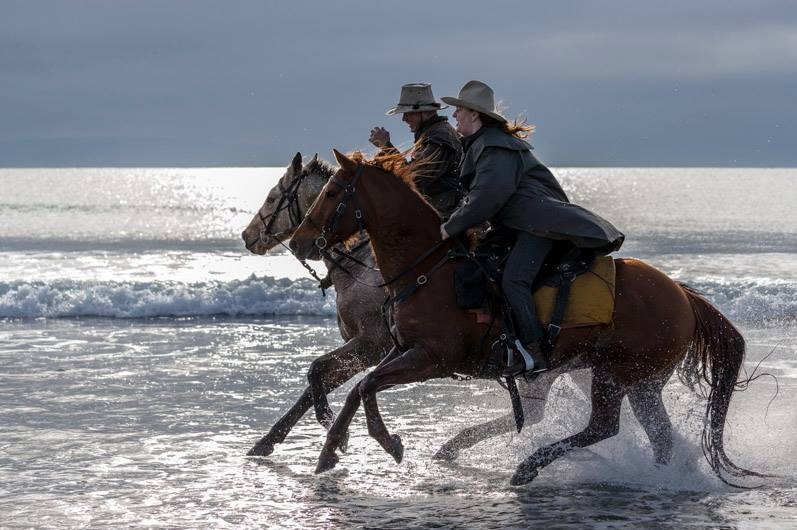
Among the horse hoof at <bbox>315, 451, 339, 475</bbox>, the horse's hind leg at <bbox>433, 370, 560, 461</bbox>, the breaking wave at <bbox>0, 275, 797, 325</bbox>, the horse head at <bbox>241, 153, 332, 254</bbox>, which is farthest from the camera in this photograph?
the breaking wave at <bbox>0, 275, 797, 325</bbox>

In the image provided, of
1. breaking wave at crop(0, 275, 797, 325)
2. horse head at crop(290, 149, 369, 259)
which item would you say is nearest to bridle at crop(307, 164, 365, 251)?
horse head at crop(290, 149, 369, 259)

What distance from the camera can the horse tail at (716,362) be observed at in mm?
8000

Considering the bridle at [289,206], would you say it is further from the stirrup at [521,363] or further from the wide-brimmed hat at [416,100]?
the stirrup at [521,363]

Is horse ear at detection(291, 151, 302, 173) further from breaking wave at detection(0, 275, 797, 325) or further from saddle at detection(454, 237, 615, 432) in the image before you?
breaking wave at detection(0, 275, 797, 325)

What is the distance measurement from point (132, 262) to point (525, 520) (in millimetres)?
31047

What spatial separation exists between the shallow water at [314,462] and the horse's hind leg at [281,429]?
12cm

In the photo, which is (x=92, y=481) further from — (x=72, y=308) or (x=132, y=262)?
(x=132, y=262)

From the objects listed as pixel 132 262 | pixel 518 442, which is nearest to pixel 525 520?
pixel 518 442

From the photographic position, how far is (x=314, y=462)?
912 centimetres

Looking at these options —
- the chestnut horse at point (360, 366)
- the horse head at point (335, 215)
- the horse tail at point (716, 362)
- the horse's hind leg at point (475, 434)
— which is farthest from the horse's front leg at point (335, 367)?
the horse tail at point (716, 362)

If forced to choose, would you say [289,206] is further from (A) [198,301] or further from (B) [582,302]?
(A) [198,301]

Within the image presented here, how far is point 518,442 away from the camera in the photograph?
9547 mm

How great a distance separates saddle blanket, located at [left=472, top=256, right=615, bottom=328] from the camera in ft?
24.8

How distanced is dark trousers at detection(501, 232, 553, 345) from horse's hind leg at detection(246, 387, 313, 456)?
2523mm
